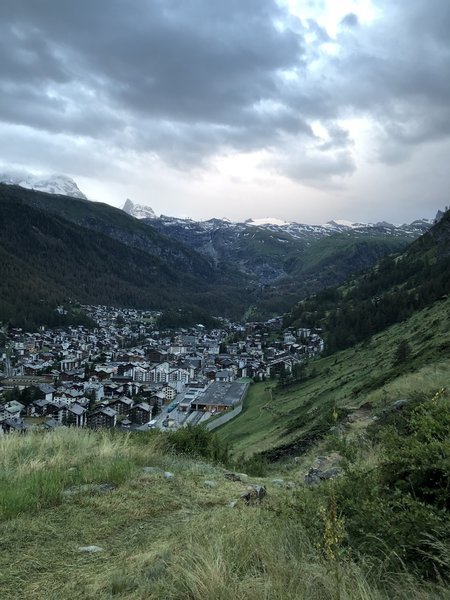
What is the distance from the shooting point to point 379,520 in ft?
12.7

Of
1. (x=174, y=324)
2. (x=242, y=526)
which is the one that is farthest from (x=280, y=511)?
(x=174, y=324)

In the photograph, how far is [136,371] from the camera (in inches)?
3898

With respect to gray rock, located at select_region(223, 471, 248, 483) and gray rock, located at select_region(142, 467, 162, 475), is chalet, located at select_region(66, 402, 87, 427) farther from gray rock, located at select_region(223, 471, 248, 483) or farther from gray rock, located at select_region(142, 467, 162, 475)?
gray rock, located at select_region(142, 467, 162, 475)

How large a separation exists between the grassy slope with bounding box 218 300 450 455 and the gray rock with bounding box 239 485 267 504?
762 cm

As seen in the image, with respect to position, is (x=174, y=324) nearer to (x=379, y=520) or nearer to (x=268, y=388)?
(x=268, y=388)

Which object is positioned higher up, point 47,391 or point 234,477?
point 234,477

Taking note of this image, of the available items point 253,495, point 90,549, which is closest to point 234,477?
point 253,495

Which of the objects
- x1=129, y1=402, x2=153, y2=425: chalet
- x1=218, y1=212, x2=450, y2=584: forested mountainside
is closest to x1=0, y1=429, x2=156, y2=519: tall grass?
x1=218, y1=212, x2=450, y2=584: forested mountainside

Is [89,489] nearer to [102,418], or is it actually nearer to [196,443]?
[196,443]

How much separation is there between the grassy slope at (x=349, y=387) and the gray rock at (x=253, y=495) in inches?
300

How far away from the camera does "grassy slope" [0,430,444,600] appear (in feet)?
10.9

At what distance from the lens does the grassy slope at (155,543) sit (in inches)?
130

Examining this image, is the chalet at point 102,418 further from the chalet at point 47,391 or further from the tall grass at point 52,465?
the tall grass at point 52,465

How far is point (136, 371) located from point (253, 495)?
313 ft
